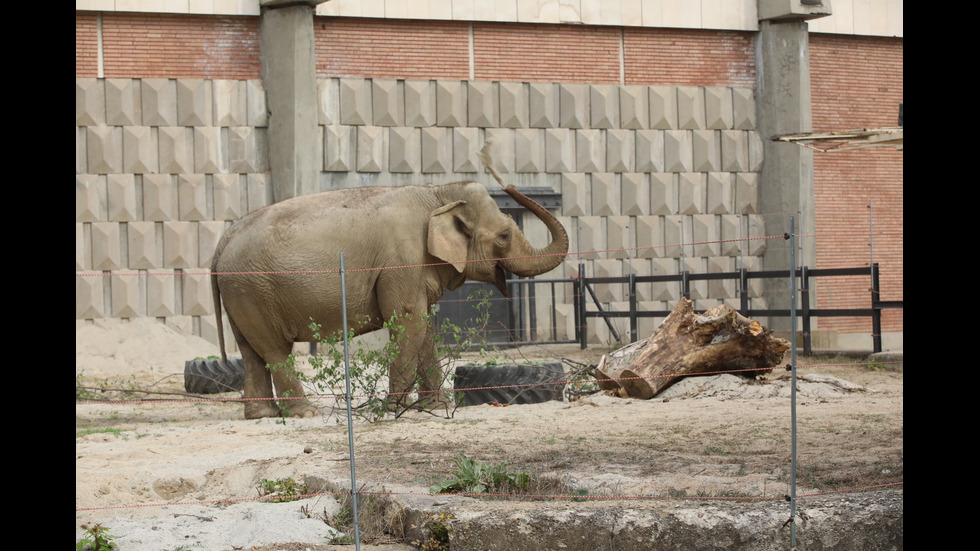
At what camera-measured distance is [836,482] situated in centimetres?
654

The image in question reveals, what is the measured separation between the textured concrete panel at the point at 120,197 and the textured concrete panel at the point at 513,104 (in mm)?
6399

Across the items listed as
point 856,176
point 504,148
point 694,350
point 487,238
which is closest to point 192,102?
point 504,148

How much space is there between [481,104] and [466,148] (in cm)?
82

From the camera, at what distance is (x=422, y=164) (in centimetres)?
1928

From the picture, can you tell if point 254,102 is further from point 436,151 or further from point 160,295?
point 160,295

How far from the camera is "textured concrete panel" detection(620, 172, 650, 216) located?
67.6 feet

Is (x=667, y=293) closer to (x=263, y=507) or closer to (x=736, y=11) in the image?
(x=736, y=11)

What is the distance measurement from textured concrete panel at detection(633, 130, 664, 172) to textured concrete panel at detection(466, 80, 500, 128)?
2.86 metres

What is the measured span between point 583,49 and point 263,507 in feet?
49.5

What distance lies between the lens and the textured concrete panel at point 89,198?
17.8m

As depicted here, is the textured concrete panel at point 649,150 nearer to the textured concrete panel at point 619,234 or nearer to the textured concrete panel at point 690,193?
the textured concrete panel at point 690,193

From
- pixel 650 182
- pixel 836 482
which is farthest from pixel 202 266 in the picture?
pixel 836 482

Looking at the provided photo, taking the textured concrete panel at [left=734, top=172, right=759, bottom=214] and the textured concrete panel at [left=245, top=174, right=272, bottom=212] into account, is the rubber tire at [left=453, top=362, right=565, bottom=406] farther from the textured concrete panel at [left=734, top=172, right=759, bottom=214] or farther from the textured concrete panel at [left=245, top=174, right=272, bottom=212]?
the textured concrete panel at [left=734, top=172, right=759, bottom=214]

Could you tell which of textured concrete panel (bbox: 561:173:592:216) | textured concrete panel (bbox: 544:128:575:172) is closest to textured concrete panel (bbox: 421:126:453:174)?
textured concrete panel (bbox: 544:128:575:172)
